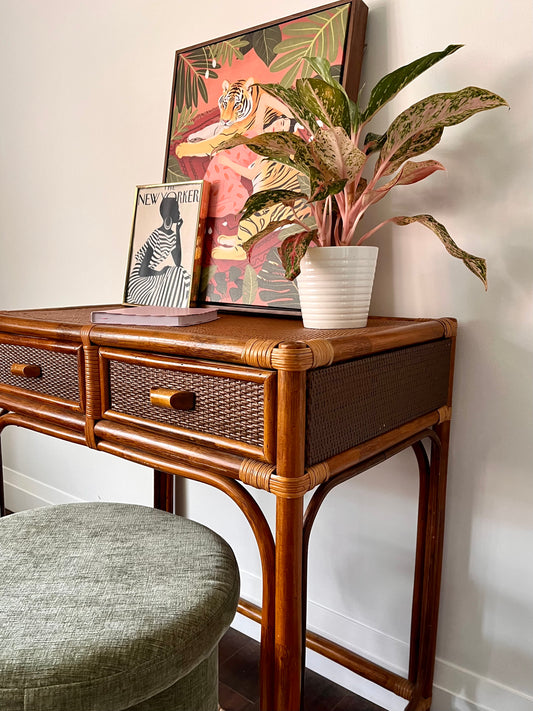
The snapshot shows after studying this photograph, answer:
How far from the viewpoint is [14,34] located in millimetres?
1931

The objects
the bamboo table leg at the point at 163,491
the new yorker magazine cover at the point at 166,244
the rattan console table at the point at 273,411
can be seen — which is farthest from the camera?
the bamboo table leg at the point at 163,491

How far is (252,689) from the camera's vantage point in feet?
4.18

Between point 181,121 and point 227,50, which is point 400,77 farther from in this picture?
point 181,121

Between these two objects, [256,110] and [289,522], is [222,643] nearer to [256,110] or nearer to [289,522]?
[289,522]

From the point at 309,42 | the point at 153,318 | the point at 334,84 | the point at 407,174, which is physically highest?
the point at 309,42

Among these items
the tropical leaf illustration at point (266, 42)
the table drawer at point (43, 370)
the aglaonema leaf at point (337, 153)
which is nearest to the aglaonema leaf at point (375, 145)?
the aglaonema leaf at point (337, 153)

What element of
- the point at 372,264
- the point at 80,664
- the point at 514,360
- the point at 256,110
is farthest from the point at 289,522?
the point at 256,110

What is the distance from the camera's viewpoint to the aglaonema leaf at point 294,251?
85cm

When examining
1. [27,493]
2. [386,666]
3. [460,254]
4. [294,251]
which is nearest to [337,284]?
[294,251]

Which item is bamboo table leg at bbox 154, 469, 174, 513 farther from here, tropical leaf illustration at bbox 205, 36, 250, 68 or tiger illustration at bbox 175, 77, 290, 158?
tropical leaf illustration at bbox 205, 36, 250, 68

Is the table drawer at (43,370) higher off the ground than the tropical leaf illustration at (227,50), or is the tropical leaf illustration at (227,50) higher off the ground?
the tropical leaf illustration at (227,50)

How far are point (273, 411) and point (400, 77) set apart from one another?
57 centimetres

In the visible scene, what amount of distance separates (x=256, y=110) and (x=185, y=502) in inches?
41.8

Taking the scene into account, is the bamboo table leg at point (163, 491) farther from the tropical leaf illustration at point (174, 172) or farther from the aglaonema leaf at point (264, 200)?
the aglaonema leaf at point (264, 200)
